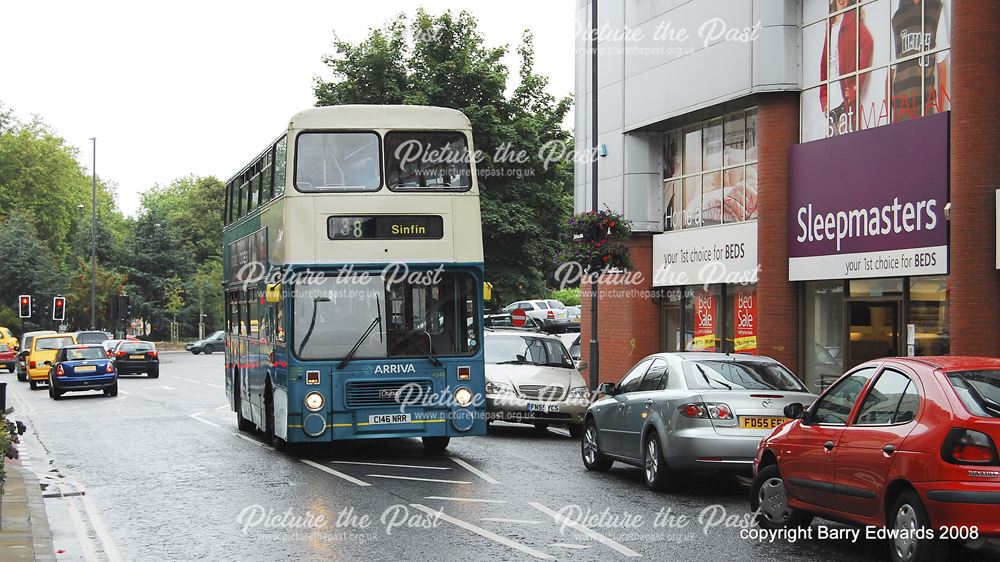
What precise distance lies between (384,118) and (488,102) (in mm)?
25933

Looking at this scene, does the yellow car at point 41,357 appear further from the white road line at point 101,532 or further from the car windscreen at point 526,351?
the white road line at point 101,532

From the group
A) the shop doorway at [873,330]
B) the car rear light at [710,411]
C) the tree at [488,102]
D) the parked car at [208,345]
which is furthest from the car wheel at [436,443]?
the parked car at [208,345]

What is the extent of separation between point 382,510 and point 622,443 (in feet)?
11.2

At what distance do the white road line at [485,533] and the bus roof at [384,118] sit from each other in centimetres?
566

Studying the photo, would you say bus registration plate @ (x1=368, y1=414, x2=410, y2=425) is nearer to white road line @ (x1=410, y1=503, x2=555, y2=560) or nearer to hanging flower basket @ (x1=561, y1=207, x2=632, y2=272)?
white road line @ (x1=410, y1=503, x2=555, y2=560)

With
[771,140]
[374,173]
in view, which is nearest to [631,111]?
[771,140]

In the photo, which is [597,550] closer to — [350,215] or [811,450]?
[811,450]

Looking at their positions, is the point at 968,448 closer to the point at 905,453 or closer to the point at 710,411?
the point at 905,453

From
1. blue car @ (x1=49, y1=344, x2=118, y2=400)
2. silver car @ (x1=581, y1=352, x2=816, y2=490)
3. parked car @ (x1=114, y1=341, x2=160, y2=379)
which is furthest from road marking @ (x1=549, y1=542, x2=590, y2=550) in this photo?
parked car @ (x1=114, y1=341, x2=160, y2=379)

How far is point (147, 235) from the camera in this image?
86.1 meters

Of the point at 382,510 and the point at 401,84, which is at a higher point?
the point at 401,84

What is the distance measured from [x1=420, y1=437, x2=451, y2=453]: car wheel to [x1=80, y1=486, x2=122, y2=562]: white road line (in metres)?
5.39

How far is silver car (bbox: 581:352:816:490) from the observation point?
12047 mm

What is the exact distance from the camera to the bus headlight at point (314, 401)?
596 inches
